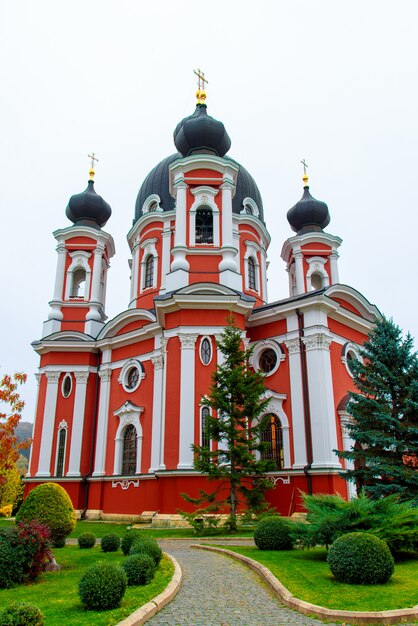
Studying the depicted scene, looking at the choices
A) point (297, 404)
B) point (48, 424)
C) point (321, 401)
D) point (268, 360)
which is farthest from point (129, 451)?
point (321, 401)

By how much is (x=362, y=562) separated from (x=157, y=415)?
14.6 metres

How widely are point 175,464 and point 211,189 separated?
11694 mm

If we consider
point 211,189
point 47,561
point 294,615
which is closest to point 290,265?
point 211,189

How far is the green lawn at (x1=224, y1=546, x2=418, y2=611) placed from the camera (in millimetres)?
6488

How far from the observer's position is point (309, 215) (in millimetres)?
30203

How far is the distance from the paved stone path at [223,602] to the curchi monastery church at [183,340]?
9.24 m

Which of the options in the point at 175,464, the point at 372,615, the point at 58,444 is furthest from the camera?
the point at 58,444

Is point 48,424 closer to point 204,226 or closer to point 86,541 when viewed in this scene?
point 204,226

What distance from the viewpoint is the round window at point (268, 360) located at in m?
21.6

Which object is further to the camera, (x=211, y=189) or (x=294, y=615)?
(x=211, y=189)

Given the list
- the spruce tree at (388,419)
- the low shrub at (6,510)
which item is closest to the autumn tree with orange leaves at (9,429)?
the spruce tree at (388,419)

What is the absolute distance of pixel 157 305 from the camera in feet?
68.5

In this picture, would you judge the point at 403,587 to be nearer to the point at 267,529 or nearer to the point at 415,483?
the point at 267,529

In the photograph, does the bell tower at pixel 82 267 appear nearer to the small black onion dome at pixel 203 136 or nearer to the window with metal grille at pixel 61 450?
the window with metal grille at pixel 61 450
